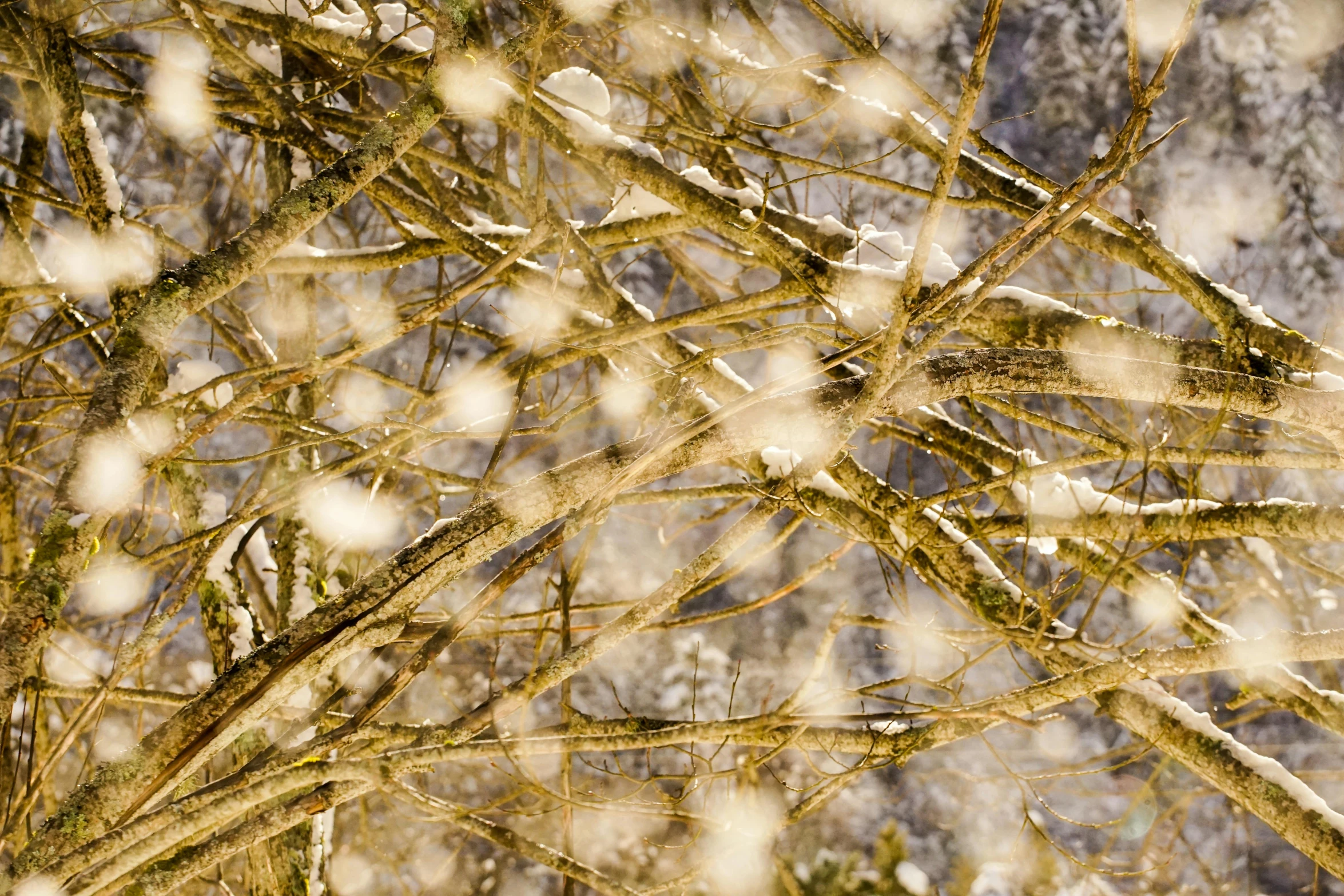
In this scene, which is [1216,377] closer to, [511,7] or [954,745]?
[511,7]

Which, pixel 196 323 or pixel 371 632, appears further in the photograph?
pixel 196 323

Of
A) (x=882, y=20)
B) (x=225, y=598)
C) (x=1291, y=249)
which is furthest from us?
(x=1291, y=249)

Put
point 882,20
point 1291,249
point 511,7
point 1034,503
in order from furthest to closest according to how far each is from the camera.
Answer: point 1291,249 < point 882,20 < point 511,7 < point 1034,503

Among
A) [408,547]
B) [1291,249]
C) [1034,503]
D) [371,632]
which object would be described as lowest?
[371,632]

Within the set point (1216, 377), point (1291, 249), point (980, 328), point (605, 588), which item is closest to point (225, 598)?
point (980, 328)

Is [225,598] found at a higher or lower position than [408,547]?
higher

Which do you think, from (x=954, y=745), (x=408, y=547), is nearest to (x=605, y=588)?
(x=954, y=745)

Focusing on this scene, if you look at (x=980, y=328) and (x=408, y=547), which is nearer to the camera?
(x=408, y=547)

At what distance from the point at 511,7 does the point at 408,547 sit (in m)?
5.82

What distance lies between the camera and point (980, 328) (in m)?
2.39

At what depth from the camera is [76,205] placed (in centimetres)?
279

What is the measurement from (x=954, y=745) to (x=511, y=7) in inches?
292

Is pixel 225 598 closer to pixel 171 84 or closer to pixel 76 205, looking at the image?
pixel 76 205

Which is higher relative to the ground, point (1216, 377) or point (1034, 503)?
point (1034, 503)
